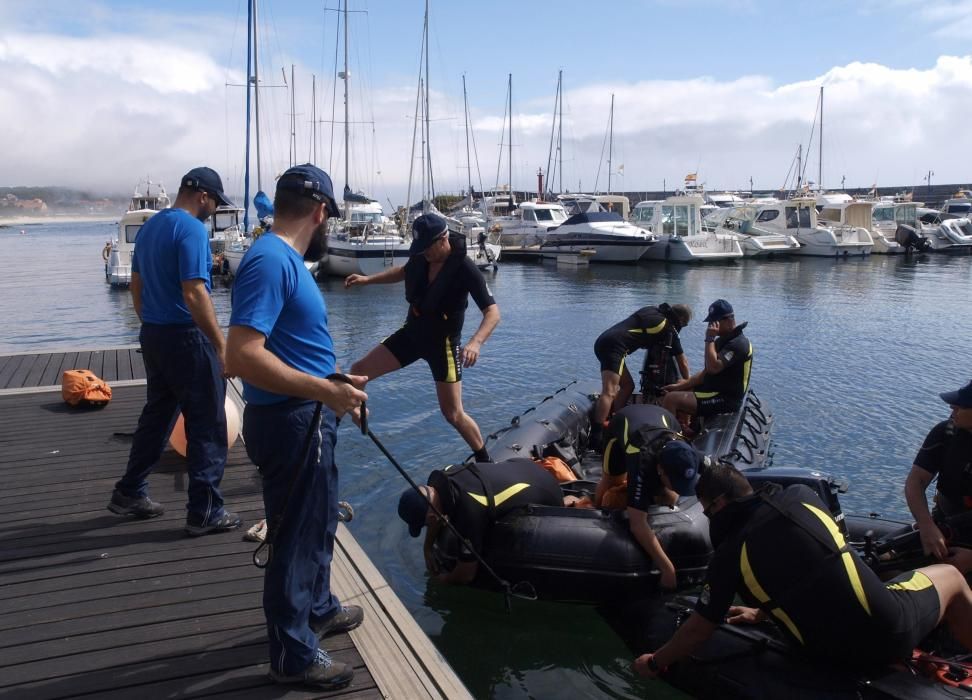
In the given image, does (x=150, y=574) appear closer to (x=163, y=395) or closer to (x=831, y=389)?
(x=163, y=395)

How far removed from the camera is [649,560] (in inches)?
180

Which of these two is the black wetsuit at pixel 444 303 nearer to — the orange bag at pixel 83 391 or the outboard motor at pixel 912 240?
the orange bag at pixel 83 391

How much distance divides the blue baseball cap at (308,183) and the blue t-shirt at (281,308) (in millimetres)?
197

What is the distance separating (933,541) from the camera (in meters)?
4.28

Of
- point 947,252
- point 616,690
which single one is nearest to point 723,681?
point 616,690

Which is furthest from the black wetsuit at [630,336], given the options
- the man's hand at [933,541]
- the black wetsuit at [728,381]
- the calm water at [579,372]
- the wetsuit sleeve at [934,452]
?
the man's hand at [933,541]

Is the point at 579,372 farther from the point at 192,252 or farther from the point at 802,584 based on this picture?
the point at 802,584

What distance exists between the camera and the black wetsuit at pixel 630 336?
7625mm

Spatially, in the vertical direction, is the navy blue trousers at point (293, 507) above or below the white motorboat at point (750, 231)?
below

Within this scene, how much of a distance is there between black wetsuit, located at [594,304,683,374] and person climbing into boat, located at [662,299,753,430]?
1.61ft

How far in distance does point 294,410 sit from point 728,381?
5.59 metres

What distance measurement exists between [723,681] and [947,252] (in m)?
45.2

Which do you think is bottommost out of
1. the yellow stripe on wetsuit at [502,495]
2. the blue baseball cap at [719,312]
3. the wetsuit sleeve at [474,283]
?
the yellow stripe on wetsuit at [502,495]

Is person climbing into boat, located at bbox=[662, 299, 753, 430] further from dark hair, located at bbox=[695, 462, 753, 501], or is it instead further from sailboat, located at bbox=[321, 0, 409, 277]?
sailboat, located at bbox=[321, 0, 409, 277]
